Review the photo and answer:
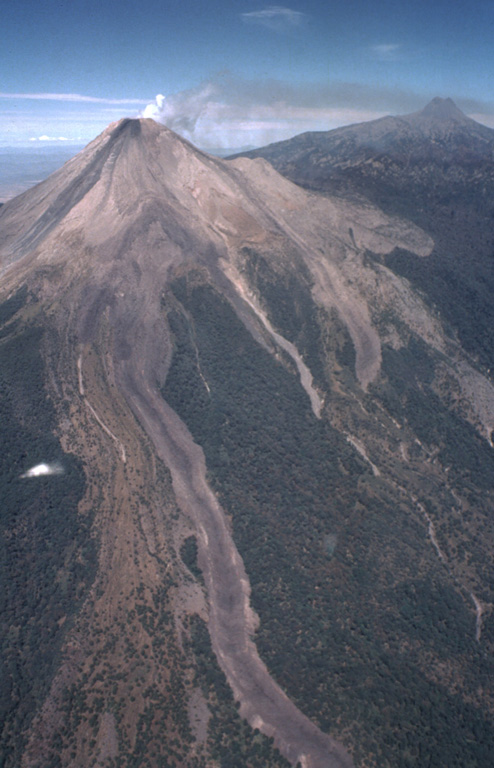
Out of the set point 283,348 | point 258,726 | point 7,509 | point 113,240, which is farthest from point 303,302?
point 258,726

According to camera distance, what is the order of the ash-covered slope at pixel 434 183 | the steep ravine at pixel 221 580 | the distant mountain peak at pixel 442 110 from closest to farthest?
the steep ravine at pixel 221 580, the ash-covered slope at pixel 434 183, the distant mountain peak at pixel 442 110

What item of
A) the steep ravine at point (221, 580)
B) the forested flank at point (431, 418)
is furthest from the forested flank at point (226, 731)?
the forested flank at point (431, 418)

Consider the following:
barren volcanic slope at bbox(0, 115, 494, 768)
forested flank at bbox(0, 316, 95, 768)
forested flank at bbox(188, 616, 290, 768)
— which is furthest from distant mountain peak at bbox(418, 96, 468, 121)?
forested flank at bbox(188, 616, 290, 768)

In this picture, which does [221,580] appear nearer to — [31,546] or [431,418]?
[31,546]

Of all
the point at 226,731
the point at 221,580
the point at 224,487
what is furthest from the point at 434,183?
the point at 226,731

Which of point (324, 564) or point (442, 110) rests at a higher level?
point (442, 110)

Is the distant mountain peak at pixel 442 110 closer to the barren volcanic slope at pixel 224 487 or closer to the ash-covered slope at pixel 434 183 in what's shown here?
the ash-covered slope at pixel 434 183
